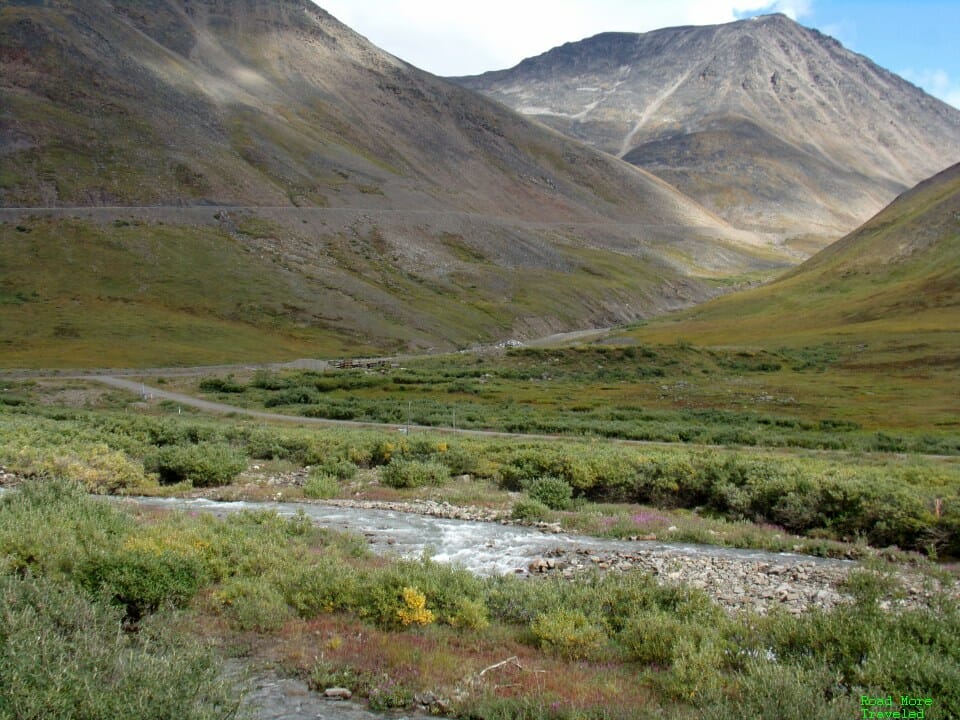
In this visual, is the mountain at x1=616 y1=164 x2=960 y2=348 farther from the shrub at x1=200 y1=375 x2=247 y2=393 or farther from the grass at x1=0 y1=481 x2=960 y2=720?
the grass at x1=0 y1=481 x2=960 y2=720

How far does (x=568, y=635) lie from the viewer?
11633 mm

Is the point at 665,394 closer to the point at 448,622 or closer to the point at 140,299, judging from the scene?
the point at 448,622

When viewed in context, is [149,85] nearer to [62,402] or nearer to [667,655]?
[62,402]

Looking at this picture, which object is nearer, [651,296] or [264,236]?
[264,236]

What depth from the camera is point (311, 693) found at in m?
10.3

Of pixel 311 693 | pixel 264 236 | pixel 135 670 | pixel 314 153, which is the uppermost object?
pixel 314 153

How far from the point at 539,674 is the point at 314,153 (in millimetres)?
155990

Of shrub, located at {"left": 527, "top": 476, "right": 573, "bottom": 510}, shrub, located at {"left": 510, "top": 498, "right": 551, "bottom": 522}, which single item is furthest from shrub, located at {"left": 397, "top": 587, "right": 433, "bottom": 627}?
shrub, located at {"left": 527, "top": 476, "right": 573, "bottom": 510}

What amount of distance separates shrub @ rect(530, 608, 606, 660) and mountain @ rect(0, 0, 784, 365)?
70609 mm

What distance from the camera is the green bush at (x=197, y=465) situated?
26.4m

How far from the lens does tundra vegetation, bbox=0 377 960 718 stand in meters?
8.81

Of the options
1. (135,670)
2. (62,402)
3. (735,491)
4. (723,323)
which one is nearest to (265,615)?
(135,670)

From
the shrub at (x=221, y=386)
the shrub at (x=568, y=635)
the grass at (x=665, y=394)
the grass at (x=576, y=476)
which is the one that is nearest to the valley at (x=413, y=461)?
the shrub at (x=568, y=635)

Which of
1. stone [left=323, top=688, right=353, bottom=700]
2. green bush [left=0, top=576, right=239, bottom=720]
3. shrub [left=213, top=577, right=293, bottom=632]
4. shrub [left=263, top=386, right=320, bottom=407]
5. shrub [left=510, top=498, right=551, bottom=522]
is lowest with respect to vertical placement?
stone [left=323, top=688, right=353, bottom=700]
